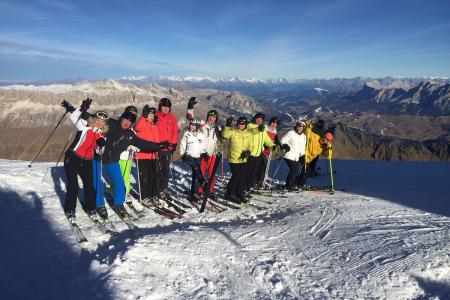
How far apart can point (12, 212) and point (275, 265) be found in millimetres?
7206

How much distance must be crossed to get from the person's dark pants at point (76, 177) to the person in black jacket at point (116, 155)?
0.37m

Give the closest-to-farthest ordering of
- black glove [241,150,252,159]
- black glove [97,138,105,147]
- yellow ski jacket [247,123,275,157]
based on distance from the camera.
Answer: black glove [97,138,105,147], black glove [241,150,252,159], yellow ski jacket [247,123,275,157]

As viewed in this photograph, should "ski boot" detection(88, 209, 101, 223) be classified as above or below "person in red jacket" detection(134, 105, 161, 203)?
below

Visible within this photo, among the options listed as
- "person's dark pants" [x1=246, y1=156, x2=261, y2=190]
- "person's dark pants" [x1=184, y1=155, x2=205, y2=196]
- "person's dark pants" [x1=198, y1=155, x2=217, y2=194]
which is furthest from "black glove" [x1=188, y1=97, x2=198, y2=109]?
"person's dark pants" [x1=246, y1=156, x2=261, y2=190]

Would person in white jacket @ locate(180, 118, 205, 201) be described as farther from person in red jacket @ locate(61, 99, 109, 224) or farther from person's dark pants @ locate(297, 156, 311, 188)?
person's dark pants @ locate(297, 156, 311, 188)

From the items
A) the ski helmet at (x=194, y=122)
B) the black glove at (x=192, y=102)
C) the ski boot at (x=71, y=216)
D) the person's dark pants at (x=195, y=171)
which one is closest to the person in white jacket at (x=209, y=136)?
the black glove at (x=192, y=102)

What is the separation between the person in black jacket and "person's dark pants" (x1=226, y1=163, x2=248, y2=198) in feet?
10.4

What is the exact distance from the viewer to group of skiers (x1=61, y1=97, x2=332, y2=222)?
28.7 feet

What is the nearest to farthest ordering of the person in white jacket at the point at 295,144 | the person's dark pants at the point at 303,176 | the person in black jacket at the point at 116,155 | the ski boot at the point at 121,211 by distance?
the person in black jacket at the point at 116,155
the ski boot at the point at 121,211
the person in white jacket at the point at 295,144
the person's dark pants at the point at 303,176

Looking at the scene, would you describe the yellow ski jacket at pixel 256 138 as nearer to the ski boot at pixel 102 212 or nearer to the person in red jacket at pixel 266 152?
the person in red jacket at pixel 266 152

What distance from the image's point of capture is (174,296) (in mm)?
5578

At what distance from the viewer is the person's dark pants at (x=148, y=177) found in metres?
10.8

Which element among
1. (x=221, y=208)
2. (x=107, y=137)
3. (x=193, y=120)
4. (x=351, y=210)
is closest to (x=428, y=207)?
(x=351, y=210)

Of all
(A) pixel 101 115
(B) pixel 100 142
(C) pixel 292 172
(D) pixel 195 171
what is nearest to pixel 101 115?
(A) pixel 101 115
